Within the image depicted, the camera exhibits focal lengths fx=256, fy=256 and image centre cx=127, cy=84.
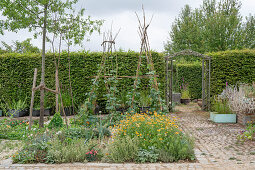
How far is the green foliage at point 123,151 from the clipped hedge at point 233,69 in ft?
22.1

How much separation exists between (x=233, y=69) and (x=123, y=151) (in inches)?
288

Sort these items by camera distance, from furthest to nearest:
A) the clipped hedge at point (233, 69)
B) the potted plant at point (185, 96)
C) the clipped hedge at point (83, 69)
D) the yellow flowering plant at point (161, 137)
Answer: the potted plant at point (185, 96)
the clipped hedge at point (233, 69)
the clipped hedge at point (83, 69)
the yellow flowering plant at point (161, 137)

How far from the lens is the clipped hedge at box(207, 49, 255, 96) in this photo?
32.5ft

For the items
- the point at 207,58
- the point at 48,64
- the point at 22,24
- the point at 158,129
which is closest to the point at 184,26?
the point at 207,58

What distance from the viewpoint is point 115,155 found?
4180mm

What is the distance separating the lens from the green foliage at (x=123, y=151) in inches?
163

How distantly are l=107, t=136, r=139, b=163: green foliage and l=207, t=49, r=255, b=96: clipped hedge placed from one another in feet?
22.1

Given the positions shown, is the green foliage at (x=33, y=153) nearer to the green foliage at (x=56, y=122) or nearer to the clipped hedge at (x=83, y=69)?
the green foliage at (x=56, y=122)

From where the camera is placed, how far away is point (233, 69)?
994cm

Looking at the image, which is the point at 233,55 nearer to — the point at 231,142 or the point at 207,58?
the point at 207,58

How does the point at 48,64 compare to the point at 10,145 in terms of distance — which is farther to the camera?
the point at 48,64

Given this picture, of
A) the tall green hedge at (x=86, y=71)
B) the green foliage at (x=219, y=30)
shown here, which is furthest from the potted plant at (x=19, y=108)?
the green foliage at (x=219, y=30)

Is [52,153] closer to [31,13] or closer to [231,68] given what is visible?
[31,13]

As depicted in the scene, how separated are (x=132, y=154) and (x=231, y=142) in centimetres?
249
